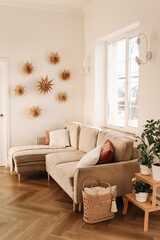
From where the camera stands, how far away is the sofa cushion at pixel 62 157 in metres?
3.96

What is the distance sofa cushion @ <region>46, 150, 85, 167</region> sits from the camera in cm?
396

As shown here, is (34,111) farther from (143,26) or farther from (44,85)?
(143,26)

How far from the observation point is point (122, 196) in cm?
346

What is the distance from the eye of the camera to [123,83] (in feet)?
15.0

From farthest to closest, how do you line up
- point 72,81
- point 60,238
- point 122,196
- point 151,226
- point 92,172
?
point 72,81
point 122,196
point 92,172
point 151,226
point 60,238

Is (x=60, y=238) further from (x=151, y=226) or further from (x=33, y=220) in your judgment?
(x=151, y=226)

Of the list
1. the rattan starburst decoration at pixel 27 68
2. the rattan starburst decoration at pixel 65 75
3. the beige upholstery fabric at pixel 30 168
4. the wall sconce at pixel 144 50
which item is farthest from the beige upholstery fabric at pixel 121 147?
the rattan starburst decoration at pixel 27 68

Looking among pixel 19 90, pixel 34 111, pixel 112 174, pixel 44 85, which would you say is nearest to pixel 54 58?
pixel 44 85

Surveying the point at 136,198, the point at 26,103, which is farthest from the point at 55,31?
the point at 136,198

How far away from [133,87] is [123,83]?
1.09ft

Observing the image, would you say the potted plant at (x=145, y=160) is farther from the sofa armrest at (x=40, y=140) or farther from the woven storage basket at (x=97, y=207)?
the sofa armrest at (x=40, y=140)

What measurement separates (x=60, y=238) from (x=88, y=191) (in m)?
0.59

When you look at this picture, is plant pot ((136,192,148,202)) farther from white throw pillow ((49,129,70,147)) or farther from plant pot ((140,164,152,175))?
white throw pillow ((49,129,70,147))

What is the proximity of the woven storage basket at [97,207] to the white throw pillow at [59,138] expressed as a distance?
1.93 m
